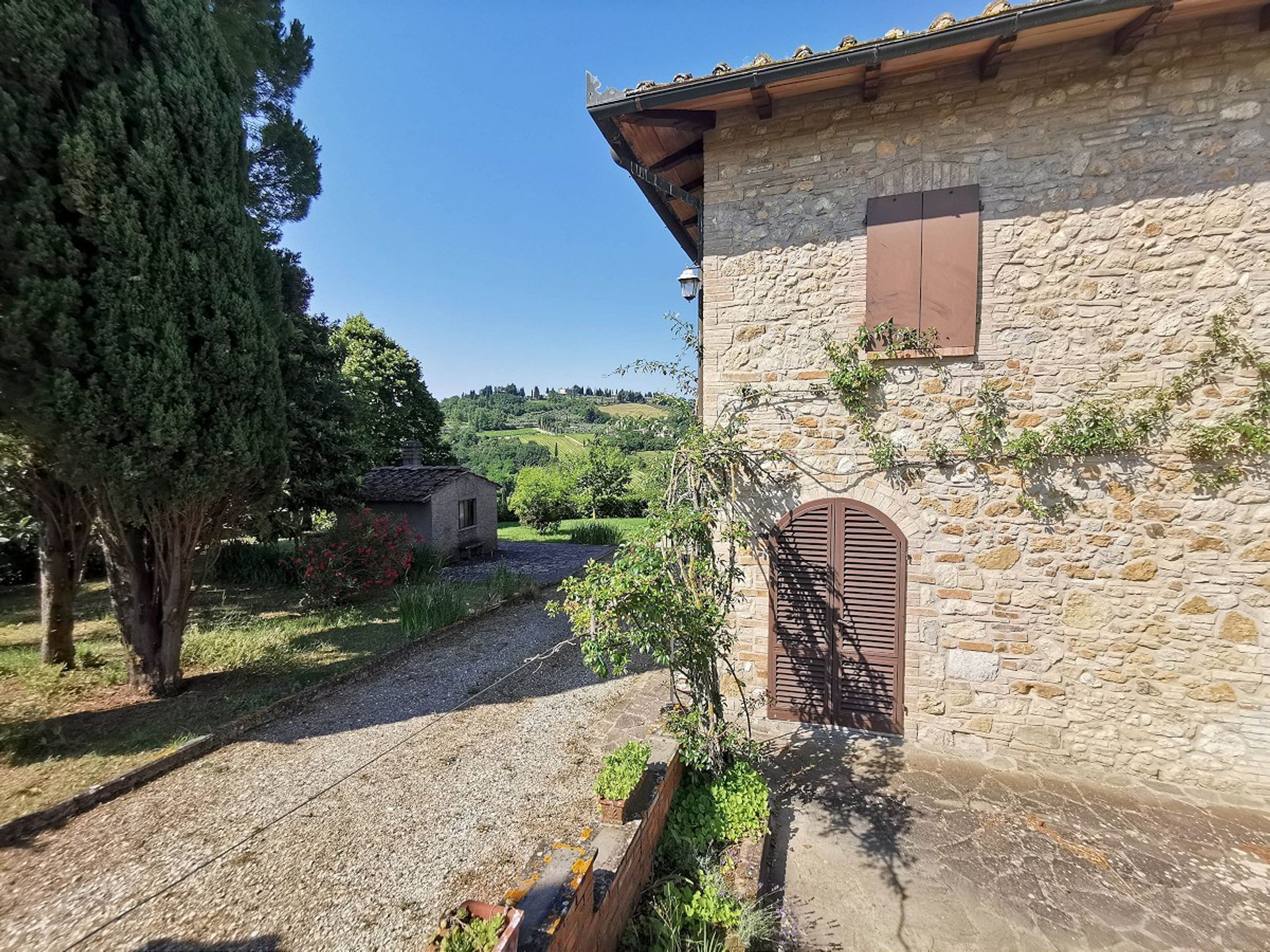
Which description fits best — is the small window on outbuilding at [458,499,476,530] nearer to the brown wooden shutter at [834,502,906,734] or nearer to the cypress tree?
the cypress tree

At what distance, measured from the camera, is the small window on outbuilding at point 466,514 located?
55.6 feet

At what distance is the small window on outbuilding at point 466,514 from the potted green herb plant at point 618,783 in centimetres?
1414

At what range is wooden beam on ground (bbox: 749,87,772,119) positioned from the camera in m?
4.93

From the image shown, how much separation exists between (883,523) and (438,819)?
15.7ft

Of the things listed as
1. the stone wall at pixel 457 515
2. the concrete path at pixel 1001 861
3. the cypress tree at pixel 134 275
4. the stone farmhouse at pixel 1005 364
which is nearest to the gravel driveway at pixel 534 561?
the stone wall at pixel 457 515

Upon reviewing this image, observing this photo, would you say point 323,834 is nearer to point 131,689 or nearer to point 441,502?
point 131,689

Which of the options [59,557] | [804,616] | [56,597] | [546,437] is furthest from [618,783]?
[546,437]

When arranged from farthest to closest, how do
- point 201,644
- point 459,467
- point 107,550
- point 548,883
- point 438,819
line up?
point 459,467, point 201,644, point 107,550, point 438,819, point 548,883

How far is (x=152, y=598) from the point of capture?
6277 mm

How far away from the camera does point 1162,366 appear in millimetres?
4609

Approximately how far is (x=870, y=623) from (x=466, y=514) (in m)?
14.5

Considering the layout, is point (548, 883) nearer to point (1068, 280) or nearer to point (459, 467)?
point (1068, 280)

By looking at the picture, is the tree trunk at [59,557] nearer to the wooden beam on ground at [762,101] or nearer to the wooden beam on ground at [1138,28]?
the wooden beam on ground at [762,101]

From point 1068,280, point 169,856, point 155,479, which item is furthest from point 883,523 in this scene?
point 155,479
